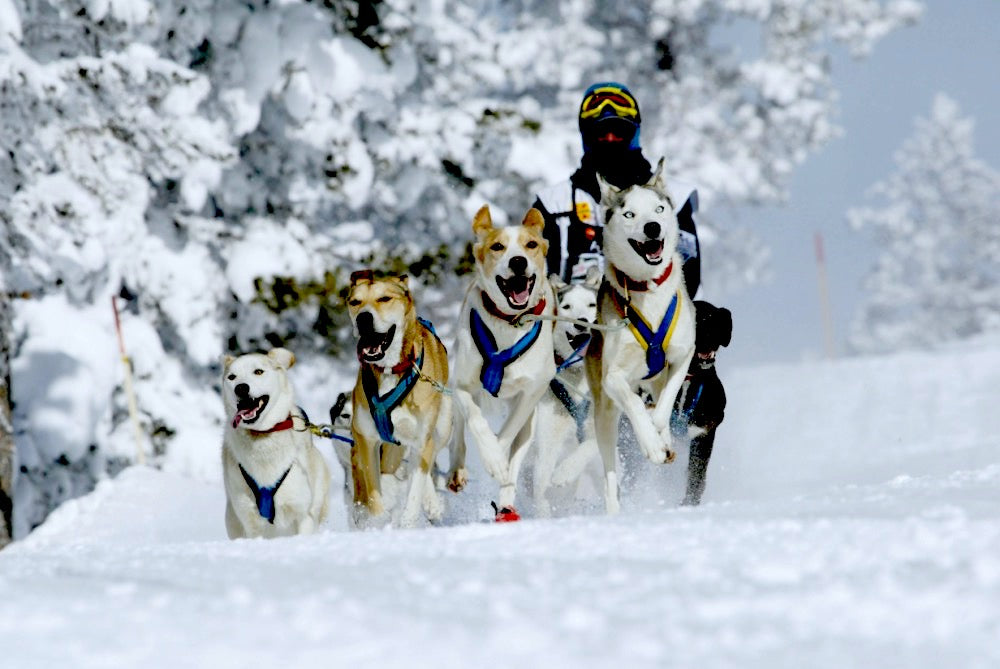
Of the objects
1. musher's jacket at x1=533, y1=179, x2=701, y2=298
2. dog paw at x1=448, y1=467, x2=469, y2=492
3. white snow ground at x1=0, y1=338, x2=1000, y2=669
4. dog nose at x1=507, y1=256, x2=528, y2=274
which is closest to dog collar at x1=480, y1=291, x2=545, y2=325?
dog nose at x1=507, y1=256, x2=528, y2=274

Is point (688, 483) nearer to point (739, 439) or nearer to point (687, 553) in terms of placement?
point (687, 553)

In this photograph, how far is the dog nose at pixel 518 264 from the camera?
5.12 m

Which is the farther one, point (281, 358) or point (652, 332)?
point (281, 358)

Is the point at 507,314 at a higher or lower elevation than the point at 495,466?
higher

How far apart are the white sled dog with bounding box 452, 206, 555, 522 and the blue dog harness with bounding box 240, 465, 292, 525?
82 cm

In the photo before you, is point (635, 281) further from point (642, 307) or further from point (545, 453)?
point (545, 453)

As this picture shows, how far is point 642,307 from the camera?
17.5 feet

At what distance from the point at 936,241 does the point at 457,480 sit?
114ft

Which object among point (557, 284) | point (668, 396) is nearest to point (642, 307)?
point (668, 396)

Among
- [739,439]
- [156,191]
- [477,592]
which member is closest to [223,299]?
[156,191]

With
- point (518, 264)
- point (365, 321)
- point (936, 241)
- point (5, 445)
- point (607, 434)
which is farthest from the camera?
point (936, 241)

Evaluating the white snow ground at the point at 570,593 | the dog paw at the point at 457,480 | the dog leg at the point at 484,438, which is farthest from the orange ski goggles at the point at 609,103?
the white snow ground at the point at 570,593

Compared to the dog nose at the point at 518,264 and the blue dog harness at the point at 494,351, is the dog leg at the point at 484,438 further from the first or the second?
the dog nose at the point at 518,264

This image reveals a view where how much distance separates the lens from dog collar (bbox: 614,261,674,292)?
5.36 meters
